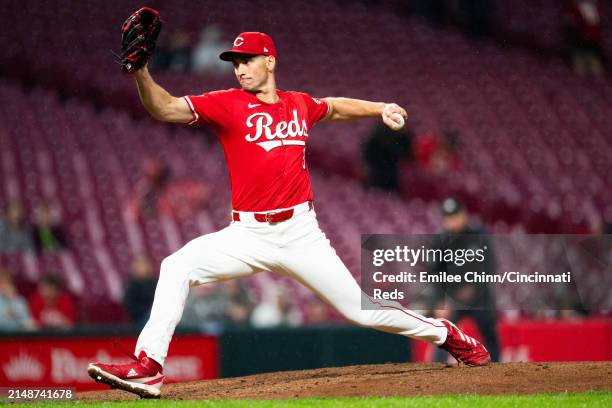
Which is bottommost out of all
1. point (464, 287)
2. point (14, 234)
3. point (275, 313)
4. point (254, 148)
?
point (275, 313)

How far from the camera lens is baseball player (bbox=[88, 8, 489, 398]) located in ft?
14.6

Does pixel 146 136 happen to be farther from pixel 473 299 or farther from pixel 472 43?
pixel 473 299

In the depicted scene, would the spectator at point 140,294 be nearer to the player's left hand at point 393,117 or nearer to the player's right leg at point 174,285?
the player's right leg at point 174,285

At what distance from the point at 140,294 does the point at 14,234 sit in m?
2.36

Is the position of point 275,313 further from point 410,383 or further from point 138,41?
point 138,41

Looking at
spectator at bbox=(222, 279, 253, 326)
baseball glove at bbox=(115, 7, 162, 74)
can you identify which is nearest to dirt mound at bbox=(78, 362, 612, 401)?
baseball glove at bbox=(115, 7, 162, 74)

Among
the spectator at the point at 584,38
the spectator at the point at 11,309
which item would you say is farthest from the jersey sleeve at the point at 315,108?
the spectator at the point at 584,38

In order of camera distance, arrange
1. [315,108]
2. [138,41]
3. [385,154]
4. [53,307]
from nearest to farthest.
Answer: [138,41], [315,108], [53,307], [385,154]

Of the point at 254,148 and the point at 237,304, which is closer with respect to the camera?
the point at 254,148

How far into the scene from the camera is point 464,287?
297 inches

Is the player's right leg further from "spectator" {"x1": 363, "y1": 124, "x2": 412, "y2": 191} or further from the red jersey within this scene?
"spectator" {"x1": 363, "y1": 124, "x2": 412, "y2": 191}

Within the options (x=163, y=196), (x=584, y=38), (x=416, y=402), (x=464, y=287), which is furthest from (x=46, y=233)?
(x=584, y=38)

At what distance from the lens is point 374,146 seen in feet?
37.1

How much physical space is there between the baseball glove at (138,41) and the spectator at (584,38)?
31.9 ft
